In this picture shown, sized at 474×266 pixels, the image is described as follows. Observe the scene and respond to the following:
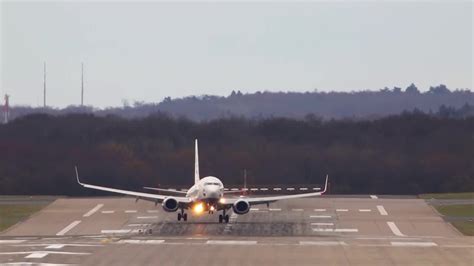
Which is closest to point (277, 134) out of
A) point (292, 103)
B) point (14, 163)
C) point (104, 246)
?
point (14, 163)

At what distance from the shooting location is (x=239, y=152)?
10450 cm

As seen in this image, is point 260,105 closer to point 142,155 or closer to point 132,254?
point 142,155

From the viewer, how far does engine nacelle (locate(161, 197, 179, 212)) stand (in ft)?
211

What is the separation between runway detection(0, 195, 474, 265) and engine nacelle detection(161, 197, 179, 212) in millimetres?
1037

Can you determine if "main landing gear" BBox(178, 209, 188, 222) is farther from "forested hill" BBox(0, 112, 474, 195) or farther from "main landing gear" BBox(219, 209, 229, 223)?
"forested hill" BBox(0, 112, 474, 195)

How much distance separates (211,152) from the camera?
104 metres

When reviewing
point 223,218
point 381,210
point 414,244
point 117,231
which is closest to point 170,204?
point 223,218

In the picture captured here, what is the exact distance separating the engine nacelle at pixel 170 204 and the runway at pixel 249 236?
1037 mm

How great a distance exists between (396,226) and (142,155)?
144 feet

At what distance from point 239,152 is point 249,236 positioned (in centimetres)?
4603

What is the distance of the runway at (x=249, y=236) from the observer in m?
47.1

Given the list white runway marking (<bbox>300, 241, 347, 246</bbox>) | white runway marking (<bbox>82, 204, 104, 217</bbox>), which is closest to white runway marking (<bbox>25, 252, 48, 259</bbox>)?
white runway marking (<bbox>300, 241, 347, 246</bbox>)

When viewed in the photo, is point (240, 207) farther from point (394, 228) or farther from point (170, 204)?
point (394, 228)

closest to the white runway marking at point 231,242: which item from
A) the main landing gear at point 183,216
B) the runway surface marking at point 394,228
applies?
the runway surface marking at point 394,228
